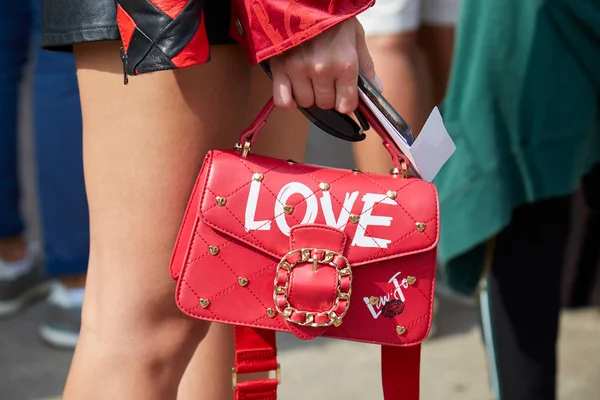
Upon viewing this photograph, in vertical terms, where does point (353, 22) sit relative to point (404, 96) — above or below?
above

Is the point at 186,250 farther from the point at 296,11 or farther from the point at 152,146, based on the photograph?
the point at 296,11

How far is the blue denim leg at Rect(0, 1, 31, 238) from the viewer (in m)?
2.59

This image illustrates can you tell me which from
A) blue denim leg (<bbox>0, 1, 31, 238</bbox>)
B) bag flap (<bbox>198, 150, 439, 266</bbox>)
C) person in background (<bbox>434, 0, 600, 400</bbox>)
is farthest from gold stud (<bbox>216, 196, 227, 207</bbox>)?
blue denim leg (<bbox>0, 1, 31, 238</bbox>)

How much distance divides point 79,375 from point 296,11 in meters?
0.60

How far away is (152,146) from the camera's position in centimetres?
117

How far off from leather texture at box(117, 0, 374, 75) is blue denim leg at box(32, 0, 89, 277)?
1431 millimetres

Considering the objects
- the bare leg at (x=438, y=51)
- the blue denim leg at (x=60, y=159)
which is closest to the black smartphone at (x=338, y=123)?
the bare leg at (x=438, y=51)

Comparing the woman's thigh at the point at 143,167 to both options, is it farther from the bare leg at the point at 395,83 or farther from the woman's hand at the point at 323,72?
the bare leg at the point at 395,83

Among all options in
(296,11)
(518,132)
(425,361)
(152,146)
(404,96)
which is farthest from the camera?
(425,361)

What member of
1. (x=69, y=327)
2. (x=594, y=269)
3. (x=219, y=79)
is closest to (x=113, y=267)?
(x=219, y=79)

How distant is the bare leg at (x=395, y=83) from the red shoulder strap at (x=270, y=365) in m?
0.92

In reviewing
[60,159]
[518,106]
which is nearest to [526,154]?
[518,106]

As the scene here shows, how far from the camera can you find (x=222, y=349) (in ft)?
4.74

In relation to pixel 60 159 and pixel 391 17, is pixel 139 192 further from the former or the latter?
pixel 60 159
